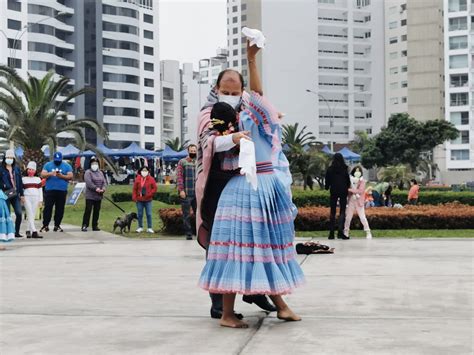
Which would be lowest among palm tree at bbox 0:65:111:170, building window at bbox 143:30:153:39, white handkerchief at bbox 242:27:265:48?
white handkerchief at bbox 242:27:265:48

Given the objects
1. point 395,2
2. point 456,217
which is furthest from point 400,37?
point 456,217

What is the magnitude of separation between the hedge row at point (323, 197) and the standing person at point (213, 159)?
17.3m

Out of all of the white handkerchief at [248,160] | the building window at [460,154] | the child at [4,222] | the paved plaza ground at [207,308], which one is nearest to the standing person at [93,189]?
the child at [4,222]

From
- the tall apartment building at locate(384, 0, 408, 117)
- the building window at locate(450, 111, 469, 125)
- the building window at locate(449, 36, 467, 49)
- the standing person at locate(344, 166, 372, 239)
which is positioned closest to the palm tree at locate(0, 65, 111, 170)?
the standing person at locate(344, 166, 372, 239)

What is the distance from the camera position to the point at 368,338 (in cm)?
519

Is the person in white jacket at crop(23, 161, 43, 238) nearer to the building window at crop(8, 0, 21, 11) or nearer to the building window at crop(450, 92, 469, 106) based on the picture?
the building window at crop(8, 0, 21, 11)

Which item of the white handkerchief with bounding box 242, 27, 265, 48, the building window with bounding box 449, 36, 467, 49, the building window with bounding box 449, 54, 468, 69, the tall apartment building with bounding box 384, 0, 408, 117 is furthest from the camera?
the tall apartment building with bounding box 384, 0, 408, 117

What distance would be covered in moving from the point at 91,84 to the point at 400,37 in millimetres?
45605

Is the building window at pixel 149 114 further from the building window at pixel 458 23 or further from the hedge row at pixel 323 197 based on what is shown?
the hedge row at pixel 323 197

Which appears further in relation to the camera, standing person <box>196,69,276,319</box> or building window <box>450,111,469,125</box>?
building window <box>450,111,469,125</box>

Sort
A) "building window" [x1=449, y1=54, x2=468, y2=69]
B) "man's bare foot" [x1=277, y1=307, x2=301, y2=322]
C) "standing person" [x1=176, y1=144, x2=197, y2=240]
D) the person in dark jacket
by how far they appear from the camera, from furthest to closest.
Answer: "building window" [x1=449, y1=54, x2=468, y2=69], the person in dark jacket, "standing person" [x1=176, y1=144, x2=197, y2=240], "man's bare foot" [x1=277, y1=307, x2=301, y2=322]

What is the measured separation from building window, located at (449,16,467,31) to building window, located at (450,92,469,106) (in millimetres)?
7876

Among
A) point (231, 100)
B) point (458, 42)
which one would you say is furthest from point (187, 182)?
point (458, 42)

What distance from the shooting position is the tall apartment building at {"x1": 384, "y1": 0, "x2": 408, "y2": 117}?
115m
